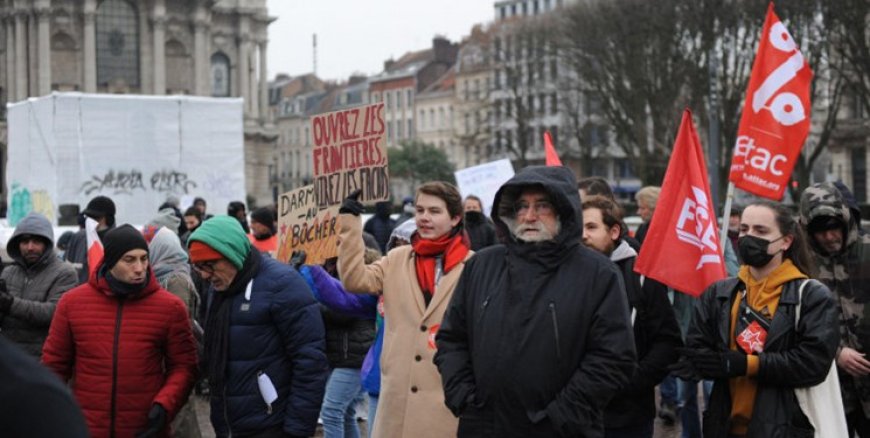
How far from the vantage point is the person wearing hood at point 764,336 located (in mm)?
5449

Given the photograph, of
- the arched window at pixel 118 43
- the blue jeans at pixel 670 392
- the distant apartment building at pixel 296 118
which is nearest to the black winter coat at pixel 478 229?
the blue jeans at pixel 670 392

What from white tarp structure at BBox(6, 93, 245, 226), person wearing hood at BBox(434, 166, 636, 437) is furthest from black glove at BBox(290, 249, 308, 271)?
white tarp structure at BBox(6, 93, 245, 226)

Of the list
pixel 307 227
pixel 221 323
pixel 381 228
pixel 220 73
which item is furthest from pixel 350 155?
pixel 220 73

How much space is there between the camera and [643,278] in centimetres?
636

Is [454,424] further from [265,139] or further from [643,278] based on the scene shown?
[265,139]

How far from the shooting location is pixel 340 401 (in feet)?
27.4

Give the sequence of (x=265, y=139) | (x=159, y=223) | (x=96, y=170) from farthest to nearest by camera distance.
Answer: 1. (x=265, y=139)
2. (x=96, y=170)
3. (x=159, y=223)

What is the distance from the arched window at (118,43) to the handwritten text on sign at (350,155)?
79.4 meters

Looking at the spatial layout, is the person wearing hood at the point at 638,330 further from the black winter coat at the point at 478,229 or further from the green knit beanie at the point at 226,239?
the black winter coat at the point at 478,229

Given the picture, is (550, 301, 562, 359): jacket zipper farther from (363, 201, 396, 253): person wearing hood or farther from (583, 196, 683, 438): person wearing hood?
(363, 201, 396, 253): person wearing hood

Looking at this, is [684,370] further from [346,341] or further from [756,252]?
[346,341]

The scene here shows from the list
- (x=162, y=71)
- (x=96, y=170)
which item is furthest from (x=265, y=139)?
(x=96, y=170)

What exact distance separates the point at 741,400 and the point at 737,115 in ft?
137

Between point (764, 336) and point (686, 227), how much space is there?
1.60 m
